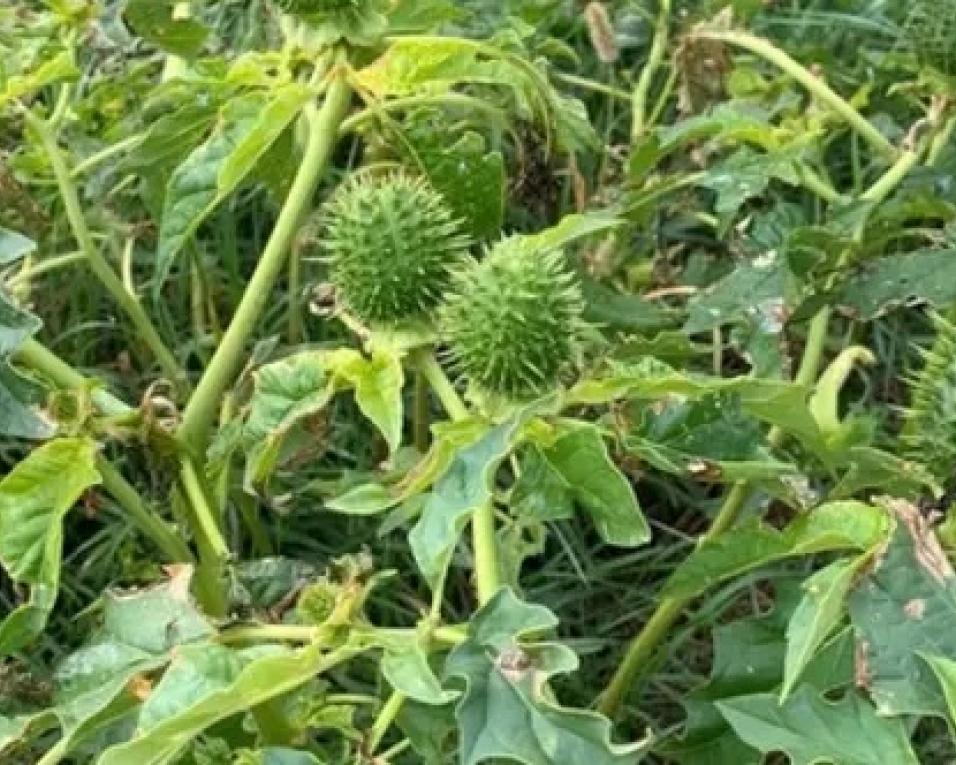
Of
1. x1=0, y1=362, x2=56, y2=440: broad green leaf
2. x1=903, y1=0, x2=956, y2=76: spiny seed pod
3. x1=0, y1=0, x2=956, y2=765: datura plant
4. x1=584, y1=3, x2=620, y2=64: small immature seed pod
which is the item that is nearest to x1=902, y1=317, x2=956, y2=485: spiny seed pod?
x1=0, y1=0, x2=956, y2=765: datura plant

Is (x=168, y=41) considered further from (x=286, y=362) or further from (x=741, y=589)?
(x=741, y=589)

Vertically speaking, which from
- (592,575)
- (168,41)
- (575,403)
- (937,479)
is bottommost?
(592,575)

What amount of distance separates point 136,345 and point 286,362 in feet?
3.80

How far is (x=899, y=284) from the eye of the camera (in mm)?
1934

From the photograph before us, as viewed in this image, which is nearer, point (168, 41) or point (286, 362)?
point (286, 362)

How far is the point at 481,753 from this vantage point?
4.32 feet

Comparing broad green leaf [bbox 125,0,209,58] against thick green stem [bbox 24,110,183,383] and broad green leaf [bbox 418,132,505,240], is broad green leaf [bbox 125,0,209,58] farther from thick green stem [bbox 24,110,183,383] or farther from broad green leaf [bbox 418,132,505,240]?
broad green leaf [bbox 418,132,505,240]

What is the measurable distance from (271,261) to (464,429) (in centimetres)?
32

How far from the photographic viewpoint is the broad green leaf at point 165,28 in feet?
6.84

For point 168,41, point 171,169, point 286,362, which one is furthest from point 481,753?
point 168,41

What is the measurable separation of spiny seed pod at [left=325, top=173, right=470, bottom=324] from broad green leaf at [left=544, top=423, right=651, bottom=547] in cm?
21

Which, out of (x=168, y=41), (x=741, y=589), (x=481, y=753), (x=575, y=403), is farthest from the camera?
(x=741, y=589)

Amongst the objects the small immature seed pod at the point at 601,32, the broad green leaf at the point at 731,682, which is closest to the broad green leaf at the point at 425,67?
the broad green leaf at the point at 731,682

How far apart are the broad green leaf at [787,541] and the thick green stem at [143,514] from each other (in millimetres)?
479
